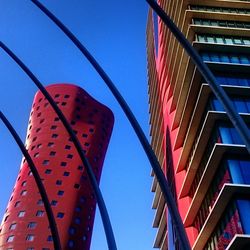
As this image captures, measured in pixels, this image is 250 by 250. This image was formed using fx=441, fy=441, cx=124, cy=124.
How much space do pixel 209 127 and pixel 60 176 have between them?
4471cm

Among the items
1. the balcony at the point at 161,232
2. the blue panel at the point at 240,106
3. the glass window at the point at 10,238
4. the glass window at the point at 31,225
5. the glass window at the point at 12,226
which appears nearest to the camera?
the blue panel at the point at 240,106

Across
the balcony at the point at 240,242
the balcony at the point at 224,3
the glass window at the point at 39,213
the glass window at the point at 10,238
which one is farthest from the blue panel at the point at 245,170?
the glass window at the point at 10,238

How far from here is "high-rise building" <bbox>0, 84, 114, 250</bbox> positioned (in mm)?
67125

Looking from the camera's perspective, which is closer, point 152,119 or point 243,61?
point 243,61

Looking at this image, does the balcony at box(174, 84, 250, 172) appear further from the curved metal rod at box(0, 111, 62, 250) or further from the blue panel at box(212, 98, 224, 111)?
the curved metal rod at box(0, 111, 62, 250)

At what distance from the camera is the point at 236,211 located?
92.2 ft

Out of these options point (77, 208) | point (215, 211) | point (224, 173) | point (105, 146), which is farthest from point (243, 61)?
point (105, 146)

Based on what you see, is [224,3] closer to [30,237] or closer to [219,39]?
[219,39]

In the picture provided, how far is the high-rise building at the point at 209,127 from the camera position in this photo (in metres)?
29.5

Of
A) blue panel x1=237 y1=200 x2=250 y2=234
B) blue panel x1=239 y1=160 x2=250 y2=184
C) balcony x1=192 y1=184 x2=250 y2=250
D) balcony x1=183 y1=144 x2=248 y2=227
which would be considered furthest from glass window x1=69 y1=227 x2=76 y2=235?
blue panel x1=237 y1=200 x2=250 y2=234

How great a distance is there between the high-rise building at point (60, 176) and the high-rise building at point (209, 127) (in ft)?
62.8

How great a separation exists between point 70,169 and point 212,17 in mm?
40731

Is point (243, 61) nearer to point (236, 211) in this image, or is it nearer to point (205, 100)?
point (205, 100)

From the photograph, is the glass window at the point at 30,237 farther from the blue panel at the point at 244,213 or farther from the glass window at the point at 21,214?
the blue panel at the point at 244,213
